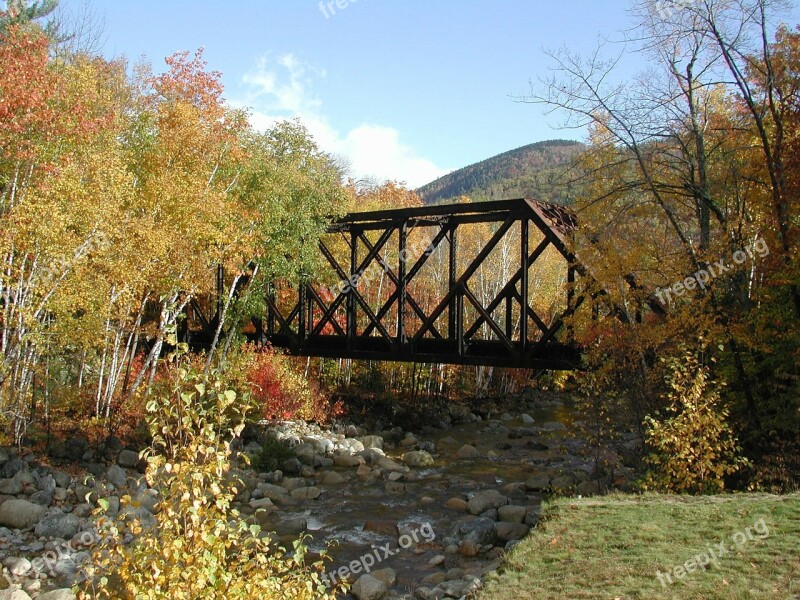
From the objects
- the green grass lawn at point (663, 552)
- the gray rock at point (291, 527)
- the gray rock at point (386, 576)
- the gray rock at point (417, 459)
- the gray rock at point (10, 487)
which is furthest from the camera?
the gray rock at point (417, 459)

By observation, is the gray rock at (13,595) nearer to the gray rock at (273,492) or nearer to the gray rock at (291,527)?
the gray rock at (291,527)

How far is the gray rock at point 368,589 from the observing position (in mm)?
9172

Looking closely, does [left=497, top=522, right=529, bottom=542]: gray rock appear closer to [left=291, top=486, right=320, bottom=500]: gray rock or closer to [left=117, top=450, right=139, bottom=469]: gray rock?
[left=291, top=486, right=320, bottom=500]: gray rock

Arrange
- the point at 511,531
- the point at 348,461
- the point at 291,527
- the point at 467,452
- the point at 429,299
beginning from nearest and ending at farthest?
the point at 511,531 < the point at 291,527 < the point at 348,461 < the point at 467,452 < the point at 429,299

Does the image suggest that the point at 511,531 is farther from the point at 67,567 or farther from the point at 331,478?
the point at 67,567

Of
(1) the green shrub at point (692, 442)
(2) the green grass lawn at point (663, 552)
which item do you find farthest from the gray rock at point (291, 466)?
(1) the green shrub at point (692, 442)

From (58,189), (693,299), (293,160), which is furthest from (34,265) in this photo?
(693,299)

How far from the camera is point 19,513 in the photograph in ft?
37.1

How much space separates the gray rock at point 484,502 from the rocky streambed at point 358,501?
20 millimetres

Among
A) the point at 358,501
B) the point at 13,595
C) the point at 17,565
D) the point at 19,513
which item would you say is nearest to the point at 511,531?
the point at 358,501

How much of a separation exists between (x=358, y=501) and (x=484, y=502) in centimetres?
276

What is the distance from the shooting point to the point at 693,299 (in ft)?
38.1

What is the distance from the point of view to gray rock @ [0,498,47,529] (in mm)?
11234

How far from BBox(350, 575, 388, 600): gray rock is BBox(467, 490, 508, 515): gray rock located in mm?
4152
